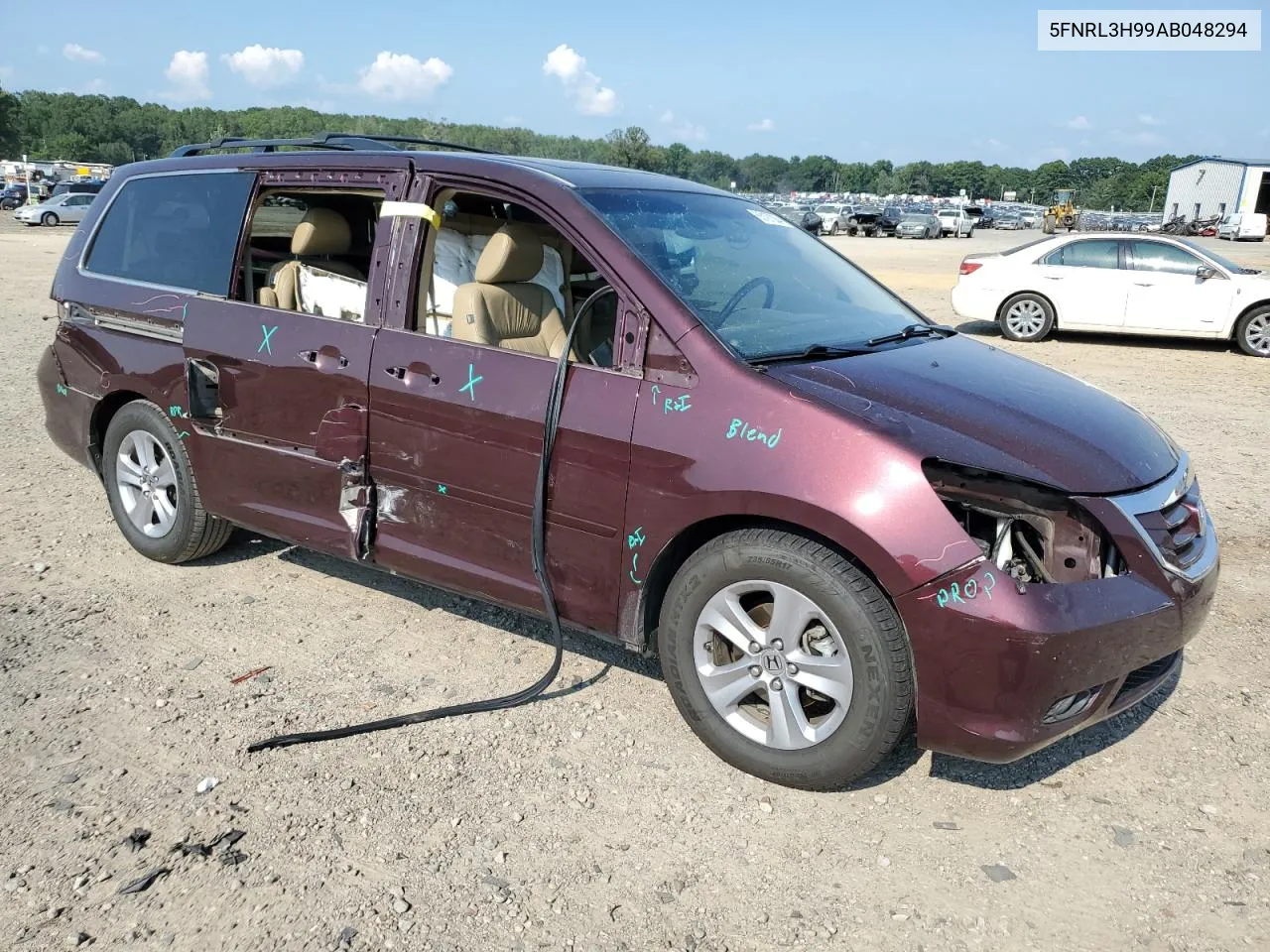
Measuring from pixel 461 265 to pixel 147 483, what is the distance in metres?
2.06

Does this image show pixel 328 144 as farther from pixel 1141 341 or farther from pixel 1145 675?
pixel 1141 341

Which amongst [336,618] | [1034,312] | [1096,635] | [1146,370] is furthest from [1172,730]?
[1034,312]

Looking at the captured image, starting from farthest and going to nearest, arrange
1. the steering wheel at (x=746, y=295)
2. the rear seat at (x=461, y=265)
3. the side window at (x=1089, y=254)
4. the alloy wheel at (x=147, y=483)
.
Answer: the side window at (x=1089, y=254)
the alloy wheel at (x=147, y=483)
the rear seat at (x=461, y=265)
the steering wheel at (x=746, y=295)

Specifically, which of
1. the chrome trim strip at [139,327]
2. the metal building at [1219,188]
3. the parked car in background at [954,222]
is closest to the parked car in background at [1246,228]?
the metal building at [1219,188]

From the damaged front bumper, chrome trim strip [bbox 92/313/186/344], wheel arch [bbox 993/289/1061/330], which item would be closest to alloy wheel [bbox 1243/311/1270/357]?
wheel arch [bbox 993/289/1061/330]

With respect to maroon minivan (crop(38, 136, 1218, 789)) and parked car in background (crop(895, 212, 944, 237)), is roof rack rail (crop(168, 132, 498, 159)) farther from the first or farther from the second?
parked car in background (crop(895, 212, 944, 237))

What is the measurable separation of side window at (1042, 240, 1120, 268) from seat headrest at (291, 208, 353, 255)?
11216 millimetres

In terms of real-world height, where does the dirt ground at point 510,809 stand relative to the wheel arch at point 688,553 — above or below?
below

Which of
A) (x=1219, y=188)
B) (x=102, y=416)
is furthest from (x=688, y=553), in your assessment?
(x=1219, y=188)

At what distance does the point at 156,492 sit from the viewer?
16.1 feet

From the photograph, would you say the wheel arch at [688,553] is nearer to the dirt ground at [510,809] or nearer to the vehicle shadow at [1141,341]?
the dirt ground at [510,809]

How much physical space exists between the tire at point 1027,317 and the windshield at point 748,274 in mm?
9896

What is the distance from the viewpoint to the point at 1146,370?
1138cm

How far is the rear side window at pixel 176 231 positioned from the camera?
177 inches
